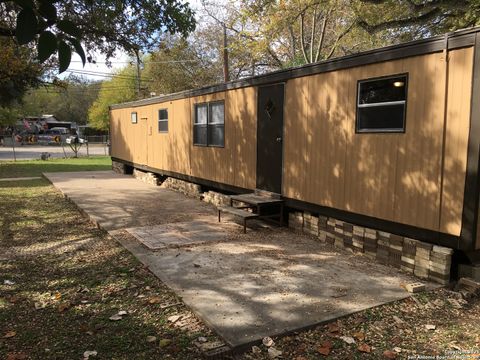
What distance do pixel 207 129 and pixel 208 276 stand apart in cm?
542

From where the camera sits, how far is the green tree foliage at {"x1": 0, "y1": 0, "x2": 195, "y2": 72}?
4.82 feet

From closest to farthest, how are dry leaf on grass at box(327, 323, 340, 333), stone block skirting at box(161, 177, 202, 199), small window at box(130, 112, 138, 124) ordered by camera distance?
dry leaf on grass at box(327, 323, 340, 333), stone block skirting at box(161, 177, 202, 199), small window at box(130, 112, 138, 124)

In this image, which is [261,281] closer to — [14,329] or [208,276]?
[208,276]

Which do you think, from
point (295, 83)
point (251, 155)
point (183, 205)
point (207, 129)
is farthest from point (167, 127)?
point (295, 83)

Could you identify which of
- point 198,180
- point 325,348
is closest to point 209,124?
point 198,180

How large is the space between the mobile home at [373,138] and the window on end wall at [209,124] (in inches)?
3.4

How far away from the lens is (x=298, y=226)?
6.74 metres

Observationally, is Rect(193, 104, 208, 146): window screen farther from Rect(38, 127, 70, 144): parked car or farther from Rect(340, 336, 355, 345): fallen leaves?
Rect(38, 127, 70, 144): parked car

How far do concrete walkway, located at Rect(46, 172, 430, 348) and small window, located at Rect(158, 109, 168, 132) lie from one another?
4.68 meters

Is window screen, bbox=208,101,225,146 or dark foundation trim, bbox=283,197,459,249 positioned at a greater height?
window screen, bbox=208,101,225,146

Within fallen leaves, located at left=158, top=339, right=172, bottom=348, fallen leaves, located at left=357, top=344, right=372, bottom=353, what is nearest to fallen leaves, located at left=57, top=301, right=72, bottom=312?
fallen leaves, located at left=158, top=339, right=172, bottom=348

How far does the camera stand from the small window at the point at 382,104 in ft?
16.1

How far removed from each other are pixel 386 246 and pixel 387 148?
119 centimetres

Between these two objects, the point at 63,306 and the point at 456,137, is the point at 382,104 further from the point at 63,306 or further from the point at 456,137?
the point at 63,306
